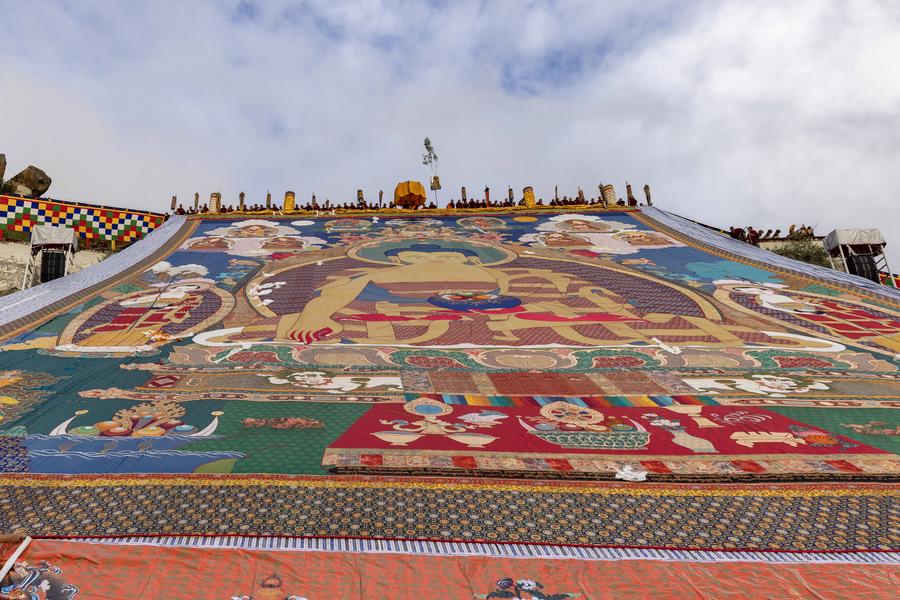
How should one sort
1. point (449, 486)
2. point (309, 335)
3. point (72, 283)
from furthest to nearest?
point (72, 283) < point (309, 335) < point (449, 486)

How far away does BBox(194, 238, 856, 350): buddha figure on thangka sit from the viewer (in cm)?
636

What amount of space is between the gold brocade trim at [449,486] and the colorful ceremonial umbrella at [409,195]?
13.6 m

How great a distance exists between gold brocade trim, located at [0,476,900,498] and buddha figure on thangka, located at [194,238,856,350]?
3.20 meters

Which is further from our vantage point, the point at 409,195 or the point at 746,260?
the point at 409,195

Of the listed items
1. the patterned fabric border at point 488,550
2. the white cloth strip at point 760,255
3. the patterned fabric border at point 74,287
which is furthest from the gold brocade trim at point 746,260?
the patterned fabric border at point 74,287

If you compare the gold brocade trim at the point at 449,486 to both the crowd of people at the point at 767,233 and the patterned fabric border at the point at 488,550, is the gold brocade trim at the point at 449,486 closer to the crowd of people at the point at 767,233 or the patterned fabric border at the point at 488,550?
the patterned fabric border at the point at 488,550

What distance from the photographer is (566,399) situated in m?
4.43

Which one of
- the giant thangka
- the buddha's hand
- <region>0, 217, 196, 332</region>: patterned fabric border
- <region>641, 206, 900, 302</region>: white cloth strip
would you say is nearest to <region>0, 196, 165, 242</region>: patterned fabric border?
<region>0, 217, 196, 332</region>: patterned fabric border

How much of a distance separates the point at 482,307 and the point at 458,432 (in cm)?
404

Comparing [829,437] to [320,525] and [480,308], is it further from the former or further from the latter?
[480,308]

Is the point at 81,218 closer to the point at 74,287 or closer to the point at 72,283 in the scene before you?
the point at 72,283

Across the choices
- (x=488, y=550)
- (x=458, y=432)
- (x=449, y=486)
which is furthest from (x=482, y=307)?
(x=488, y=550)

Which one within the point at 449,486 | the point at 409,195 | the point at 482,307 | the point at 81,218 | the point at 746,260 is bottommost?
the point at 449,486

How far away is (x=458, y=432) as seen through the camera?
3.64 m
